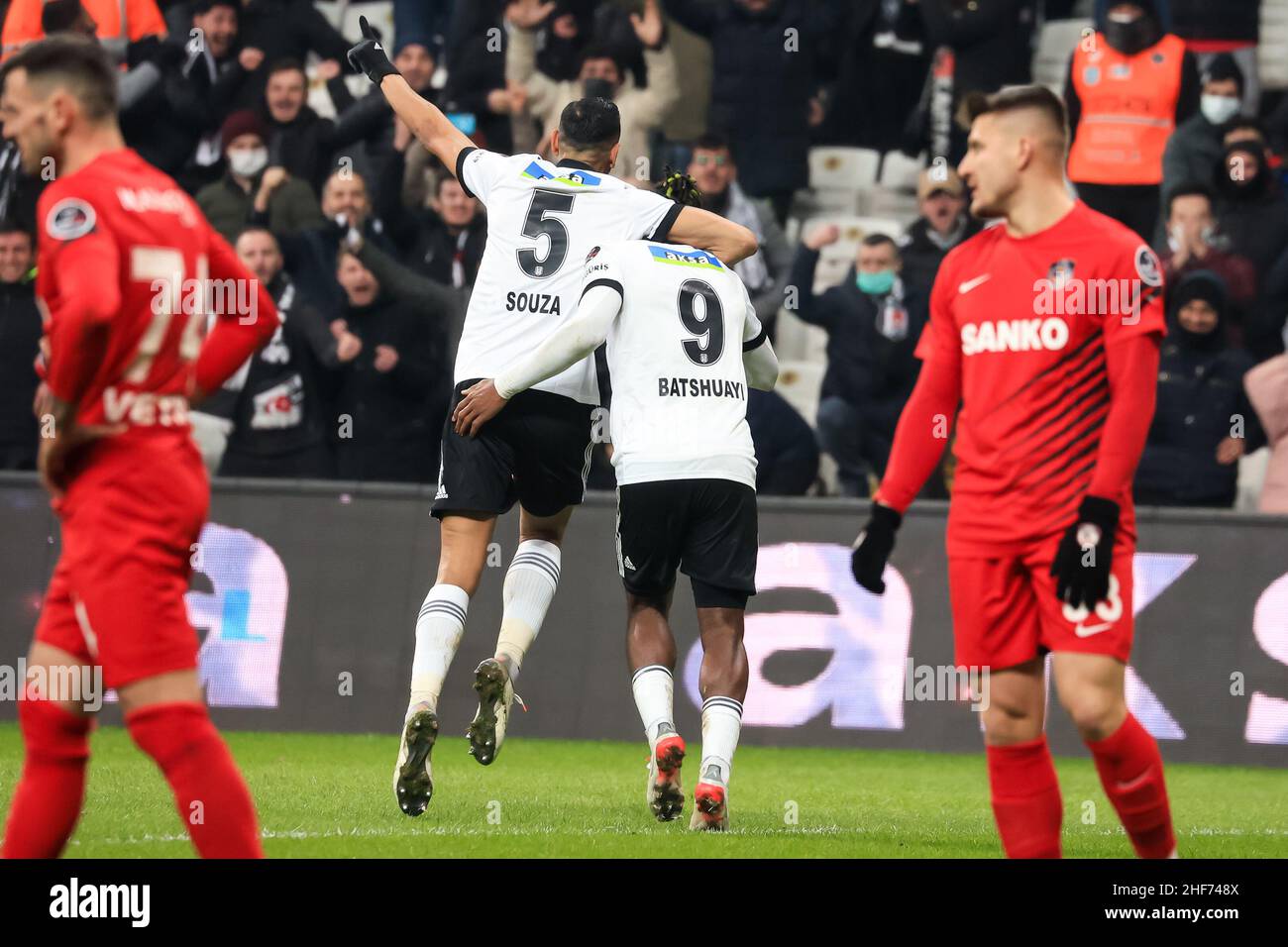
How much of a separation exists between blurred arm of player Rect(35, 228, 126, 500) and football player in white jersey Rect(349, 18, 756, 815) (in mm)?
2996

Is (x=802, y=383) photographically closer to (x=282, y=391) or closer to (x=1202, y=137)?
(x=1202, y=137)

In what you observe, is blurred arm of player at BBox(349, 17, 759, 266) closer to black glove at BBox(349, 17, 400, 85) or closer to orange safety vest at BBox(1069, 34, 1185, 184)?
black glove at BBox(349, 17, 400, 85)

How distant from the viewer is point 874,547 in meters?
5.66

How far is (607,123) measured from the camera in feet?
26.0

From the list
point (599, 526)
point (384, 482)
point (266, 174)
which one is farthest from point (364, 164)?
point (599, 526)

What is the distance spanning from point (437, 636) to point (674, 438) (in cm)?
121

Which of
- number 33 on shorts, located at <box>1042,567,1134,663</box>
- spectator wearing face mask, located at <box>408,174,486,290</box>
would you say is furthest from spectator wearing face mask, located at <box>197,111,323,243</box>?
number 33 on shorts, located at <box>1042,567,1134,663</box>

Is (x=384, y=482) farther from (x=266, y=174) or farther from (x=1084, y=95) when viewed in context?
(x=1084, y=95)

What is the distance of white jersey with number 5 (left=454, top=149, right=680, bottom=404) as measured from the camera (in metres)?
7.80

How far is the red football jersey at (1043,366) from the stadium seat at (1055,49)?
10295mm

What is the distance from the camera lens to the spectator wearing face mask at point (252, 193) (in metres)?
13.3

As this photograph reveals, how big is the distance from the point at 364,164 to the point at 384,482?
2948mm

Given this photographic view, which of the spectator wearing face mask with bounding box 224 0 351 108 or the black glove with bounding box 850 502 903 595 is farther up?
the spectator wearing face mask with bounding box 224 0 351 108

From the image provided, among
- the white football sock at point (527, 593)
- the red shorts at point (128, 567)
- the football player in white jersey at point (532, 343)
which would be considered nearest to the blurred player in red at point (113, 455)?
the red shorts at point (128, 567)
